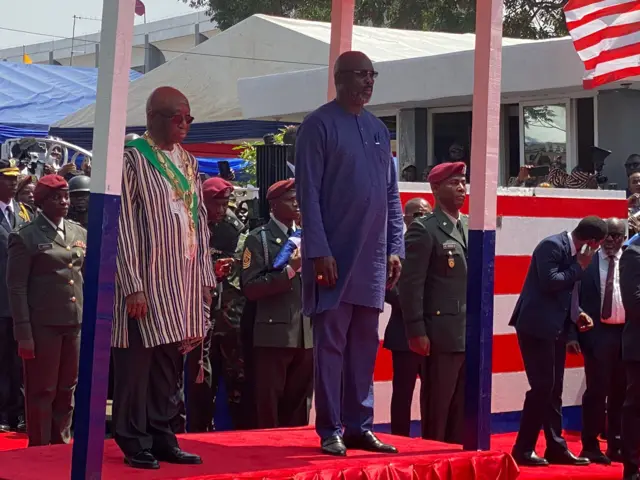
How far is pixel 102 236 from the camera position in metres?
5.56

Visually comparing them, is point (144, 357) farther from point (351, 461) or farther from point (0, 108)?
point (0, 108)

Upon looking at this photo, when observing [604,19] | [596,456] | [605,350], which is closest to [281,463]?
[596,456]

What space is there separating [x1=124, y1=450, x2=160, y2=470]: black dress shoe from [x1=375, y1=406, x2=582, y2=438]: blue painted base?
12.6 feet

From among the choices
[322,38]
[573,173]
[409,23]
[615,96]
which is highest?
[409,23]

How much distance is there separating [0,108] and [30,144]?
1018 centimetres

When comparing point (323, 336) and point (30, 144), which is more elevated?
point (30, 144)

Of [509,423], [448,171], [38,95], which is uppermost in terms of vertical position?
[38,95]

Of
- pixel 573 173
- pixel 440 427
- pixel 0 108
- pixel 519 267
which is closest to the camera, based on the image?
pixel 440 427

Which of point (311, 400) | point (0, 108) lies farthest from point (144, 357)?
point (0, 108)

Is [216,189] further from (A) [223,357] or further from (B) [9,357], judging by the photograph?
(B) [9,357]

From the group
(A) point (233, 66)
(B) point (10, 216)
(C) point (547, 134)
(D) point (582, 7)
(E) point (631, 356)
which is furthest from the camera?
(A) point (233, 66)

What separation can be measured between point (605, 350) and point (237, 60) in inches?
661

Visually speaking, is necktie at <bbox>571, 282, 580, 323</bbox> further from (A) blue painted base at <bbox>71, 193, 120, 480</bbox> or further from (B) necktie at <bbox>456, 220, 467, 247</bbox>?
(A) blue painted base at <bbox>71, 193, 120, 480</bbox>

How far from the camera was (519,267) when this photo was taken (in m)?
10.8
